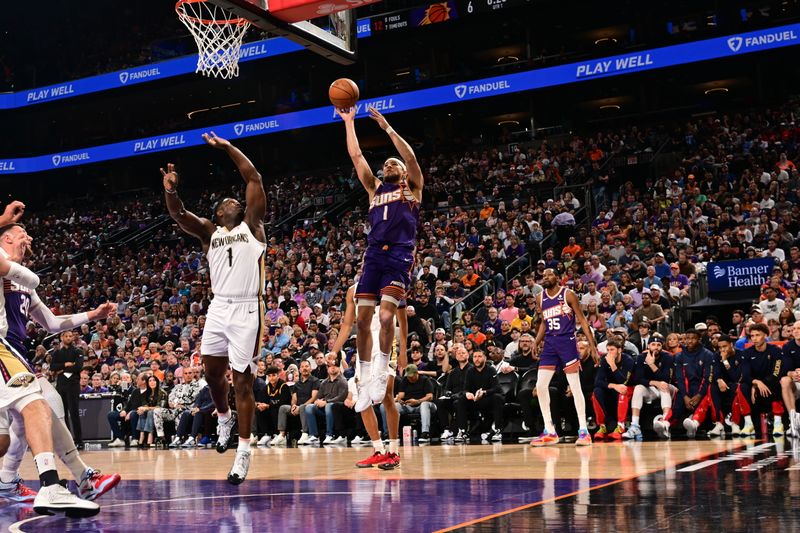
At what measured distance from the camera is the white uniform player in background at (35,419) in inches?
194

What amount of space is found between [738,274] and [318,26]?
28.4 ft

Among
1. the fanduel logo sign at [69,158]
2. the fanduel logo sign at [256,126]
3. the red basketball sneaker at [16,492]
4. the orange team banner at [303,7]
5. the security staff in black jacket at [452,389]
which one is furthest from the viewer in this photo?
the fanduel logo sign at [69,158]

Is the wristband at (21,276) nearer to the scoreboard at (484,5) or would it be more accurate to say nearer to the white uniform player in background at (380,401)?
the white uniform player in background at (380,401)

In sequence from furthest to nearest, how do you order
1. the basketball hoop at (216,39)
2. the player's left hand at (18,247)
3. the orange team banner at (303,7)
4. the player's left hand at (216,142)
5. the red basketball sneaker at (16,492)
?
1. the basketball hoop at (216,39)
2. the orange team banner at (303,7)
3. the player's left hand at (216,142)
4. the red basketball sneaker at (16,492)
5. the player's left hand at (18,247)

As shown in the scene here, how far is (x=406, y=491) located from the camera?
5969 mm

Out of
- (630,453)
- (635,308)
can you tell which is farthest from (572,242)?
(630,453)

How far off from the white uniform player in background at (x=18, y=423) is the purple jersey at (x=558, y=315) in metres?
5.83

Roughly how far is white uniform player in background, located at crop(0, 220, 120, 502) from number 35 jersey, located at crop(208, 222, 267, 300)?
905 mm

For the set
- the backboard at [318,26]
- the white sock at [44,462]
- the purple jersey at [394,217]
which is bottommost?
the white sock at [44,462]

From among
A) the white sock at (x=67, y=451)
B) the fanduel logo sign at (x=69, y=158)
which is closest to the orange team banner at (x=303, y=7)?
the white sock at (x=67, y=451)

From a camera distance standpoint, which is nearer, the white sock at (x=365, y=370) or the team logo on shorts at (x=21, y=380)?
the team logo on shorts at (x=21, y=380)

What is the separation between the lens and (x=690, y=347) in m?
11.6

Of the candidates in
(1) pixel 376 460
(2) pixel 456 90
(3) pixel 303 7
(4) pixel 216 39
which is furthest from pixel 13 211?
(2) pixel 456 90

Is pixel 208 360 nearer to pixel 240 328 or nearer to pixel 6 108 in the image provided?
pixel 240 328
